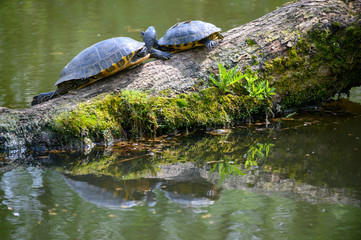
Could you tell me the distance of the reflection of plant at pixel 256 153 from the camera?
14.4ft

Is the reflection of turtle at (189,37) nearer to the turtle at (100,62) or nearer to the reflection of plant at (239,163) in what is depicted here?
the turtle at (100,62)

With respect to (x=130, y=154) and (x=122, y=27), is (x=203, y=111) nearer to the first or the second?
(x=130, y=154)

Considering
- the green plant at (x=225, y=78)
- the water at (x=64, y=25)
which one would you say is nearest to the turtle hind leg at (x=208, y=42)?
the green plant at (x=225, y=78)

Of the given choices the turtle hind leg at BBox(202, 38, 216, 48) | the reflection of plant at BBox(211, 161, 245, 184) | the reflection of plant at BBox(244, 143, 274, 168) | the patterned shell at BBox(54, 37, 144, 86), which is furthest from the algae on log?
the reflection of plant at BBox(211, 161, 245, 184)

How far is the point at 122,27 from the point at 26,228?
31.7ft

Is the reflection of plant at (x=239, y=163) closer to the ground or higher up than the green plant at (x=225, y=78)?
closer to the ground

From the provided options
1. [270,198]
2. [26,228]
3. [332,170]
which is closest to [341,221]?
[270,198]

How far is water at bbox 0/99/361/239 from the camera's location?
123 inches

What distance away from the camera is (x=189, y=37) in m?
5.53

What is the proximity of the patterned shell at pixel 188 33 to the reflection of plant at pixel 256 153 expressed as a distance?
1.75 meters

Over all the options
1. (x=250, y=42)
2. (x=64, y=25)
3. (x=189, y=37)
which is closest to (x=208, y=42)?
(x=189, y=37)

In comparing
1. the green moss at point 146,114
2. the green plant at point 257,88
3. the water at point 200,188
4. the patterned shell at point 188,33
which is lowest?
the water at point 200,188

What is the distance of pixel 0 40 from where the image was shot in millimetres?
10875

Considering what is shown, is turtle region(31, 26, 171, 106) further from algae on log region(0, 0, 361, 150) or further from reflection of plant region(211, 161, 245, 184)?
reflection of plant region(211, 161, 245, 184)
